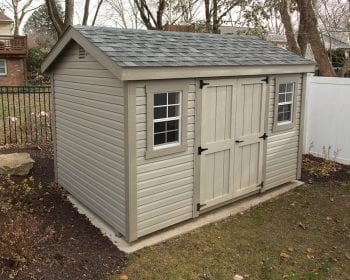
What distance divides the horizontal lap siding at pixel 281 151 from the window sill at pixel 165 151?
7.43 feet

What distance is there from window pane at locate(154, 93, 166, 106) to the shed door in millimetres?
737

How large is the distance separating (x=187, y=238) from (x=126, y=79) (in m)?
2.50

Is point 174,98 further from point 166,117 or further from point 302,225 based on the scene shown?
point 302,225

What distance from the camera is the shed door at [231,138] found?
6047mm

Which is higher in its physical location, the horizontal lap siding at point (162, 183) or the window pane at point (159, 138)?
the window pane at point (159, 138)

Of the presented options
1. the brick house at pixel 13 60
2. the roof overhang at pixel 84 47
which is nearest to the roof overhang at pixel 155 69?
the roof overhang at pixel 84 47

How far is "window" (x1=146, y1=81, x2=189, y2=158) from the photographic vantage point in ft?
17.0

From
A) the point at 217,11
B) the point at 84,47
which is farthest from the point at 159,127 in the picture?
the point at 217,11

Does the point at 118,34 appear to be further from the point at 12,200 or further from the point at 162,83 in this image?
the point at 12,200

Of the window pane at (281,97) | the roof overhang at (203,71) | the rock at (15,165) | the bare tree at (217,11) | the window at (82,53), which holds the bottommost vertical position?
the rock at (15,165)

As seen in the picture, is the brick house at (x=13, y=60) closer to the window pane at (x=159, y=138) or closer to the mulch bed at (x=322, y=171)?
the mulch bed at (x=322, y=171)

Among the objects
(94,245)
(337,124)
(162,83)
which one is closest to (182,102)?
(162,83)

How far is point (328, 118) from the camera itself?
944cm

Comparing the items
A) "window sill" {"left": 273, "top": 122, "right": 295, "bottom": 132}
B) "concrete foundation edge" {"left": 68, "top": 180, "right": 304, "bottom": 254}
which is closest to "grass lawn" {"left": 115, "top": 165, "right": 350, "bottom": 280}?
"concrete foundation edge" {"left": 68, "top": 180, "right": 304, "bottom": 254}
